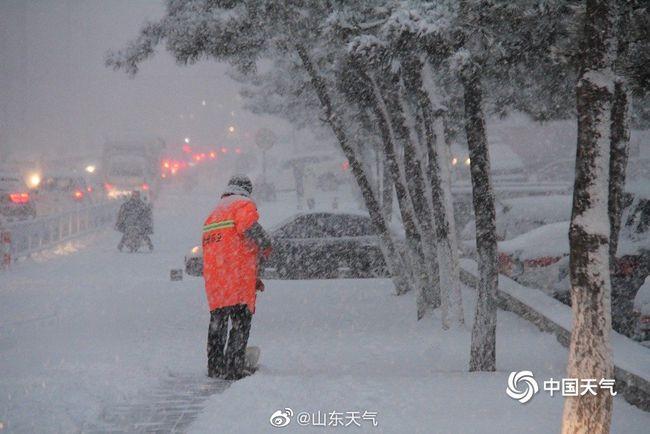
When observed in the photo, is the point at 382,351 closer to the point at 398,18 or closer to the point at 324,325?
the point at 324,325

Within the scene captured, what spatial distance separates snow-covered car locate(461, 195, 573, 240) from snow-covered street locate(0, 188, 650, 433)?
2.30m

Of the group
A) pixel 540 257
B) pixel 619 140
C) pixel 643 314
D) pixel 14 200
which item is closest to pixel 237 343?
pixel 643 314

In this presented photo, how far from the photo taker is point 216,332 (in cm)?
595

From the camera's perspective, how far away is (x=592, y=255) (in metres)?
3.57

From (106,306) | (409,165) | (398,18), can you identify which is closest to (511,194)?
(409,165)

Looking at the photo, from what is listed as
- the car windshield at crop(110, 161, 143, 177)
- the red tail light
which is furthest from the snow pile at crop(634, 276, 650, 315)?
the car windshield at crop(110, 161, 143, 177)

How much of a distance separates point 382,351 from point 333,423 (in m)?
2.80

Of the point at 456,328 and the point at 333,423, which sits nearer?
the point at 333,423

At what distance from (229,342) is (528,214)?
26.1ft

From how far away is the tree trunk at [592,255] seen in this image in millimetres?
3562

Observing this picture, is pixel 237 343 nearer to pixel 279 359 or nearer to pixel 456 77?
pixel 279 359

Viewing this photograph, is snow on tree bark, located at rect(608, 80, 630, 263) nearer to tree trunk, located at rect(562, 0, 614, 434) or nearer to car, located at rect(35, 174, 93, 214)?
tree trunk, located at rect(562, 0, 614, 434)

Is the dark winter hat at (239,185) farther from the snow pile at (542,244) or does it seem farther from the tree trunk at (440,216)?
the snow pile at (542,244)

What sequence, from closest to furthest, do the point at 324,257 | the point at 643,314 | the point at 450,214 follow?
the point at 643,314 < the point at 450,214 < the point at 324,257
